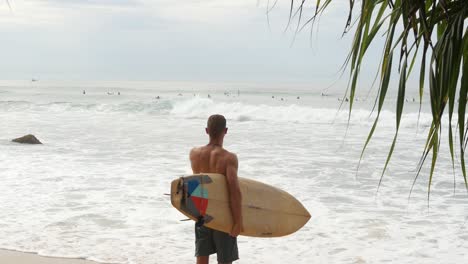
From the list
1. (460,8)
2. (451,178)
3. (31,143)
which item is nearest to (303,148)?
(451,178)

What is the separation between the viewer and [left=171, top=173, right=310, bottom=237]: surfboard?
322cm

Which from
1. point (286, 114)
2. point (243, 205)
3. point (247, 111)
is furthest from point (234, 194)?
point (247, 111)

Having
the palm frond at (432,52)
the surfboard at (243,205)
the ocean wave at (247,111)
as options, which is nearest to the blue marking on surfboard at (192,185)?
the surfboard at (243,205)

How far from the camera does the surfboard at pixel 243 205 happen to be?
10.6ft

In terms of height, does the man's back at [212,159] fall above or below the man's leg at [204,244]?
above

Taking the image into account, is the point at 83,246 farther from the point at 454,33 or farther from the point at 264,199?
the point at 454,33

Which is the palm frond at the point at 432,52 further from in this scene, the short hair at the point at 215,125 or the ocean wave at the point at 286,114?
the ocean wave at the point at 286,114

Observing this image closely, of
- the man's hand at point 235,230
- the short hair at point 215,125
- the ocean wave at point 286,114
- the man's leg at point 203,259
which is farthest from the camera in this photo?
the ocean wave at point 286,114

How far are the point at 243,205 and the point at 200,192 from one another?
13.1 inches

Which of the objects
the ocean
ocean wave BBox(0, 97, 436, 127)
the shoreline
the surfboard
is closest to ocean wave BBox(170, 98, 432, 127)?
ocean wave BBox(0, 97, 436, 127)

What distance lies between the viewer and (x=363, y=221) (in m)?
6.82

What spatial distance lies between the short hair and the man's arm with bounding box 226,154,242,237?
141mm

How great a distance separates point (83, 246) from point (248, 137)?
13219 mm

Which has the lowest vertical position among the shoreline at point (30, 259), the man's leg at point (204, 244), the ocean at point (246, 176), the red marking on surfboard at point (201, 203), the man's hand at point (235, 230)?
the ocean at point (246, 176)
